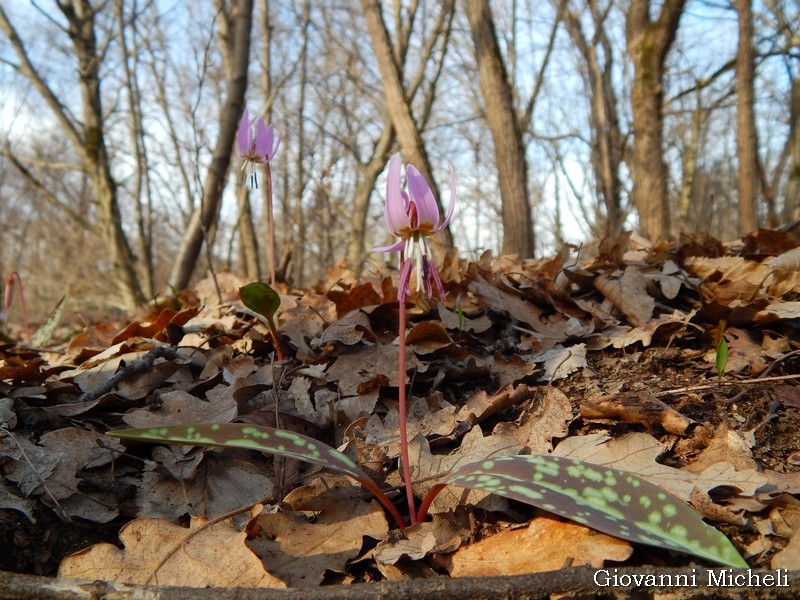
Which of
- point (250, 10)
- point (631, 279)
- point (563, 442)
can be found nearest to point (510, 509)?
point (563, 442)

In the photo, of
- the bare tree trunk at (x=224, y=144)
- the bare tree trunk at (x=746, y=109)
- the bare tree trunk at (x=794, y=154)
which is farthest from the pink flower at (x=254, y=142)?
the bare tree trunk at (x=794, y=154)

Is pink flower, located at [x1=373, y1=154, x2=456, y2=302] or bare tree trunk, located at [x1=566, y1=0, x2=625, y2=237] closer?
pink flower, located at [x1=373, y1=154, x2=456, y2=302]

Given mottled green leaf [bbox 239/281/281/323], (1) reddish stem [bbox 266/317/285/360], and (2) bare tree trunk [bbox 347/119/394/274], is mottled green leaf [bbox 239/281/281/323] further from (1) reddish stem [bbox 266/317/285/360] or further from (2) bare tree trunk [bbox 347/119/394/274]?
(2) bare tree trunk [bbox 347/119/394/274]

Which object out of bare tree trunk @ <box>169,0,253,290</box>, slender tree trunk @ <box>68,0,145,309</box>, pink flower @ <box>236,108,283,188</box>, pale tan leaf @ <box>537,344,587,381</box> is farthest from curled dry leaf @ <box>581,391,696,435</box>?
slender tree trunk @ <box>68,0,145,309</box>

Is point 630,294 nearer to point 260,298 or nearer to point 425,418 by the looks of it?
point 425,418

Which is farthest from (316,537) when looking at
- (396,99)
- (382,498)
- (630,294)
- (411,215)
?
(396,99)

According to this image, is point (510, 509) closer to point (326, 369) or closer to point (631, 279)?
point (326, 369)

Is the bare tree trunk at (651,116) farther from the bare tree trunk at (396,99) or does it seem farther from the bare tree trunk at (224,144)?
the bare tree trunk at (224,144)
